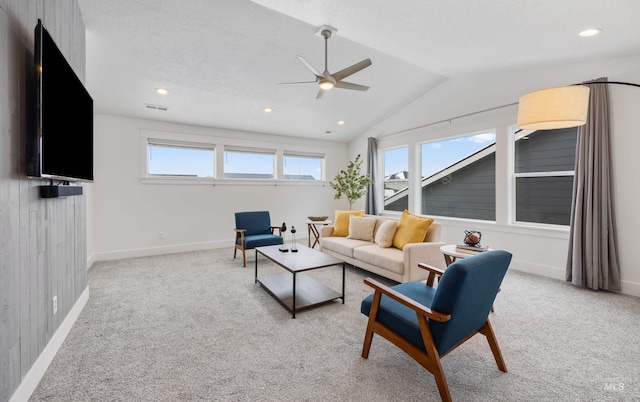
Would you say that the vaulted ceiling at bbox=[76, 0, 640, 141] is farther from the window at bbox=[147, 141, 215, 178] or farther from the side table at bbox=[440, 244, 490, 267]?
the side table at bbox=[440, 244, 490, 267]

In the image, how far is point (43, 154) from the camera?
5.25ft

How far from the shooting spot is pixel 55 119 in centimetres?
181

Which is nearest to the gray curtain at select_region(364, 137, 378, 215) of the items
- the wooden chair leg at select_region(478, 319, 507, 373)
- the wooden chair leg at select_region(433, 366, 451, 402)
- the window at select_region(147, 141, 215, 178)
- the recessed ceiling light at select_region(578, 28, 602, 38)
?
the window at select_region(147, 141, 215, 178)

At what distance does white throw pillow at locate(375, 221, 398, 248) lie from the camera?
376 centimetres

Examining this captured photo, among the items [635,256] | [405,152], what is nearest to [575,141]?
[635,256]

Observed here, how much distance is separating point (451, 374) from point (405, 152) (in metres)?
4.72

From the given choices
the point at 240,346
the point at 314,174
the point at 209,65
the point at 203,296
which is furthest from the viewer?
the point at 314,174

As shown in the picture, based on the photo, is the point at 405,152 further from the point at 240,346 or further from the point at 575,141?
the point at 240,346

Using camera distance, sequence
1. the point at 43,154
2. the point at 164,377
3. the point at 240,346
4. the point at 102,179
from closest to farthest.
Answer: the point at 43,154, the point at 164,377, the point at 240,346, the point at 102,179

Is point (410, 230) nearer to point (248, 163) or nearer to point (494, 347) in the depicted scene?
point (494, 347)

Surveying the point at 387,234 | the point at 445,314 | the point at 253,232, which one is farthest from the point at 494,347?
the point at 253,232

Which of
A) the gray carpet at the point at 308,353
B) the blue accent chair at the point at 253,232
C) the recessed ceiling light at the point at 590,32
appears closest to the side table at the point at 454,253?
the gray carpet at the point at 308,353

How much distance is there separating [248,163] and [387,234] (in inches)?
140

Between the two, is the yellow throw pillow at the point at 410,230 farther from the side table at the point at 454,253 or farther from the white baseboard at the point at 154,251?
the white baseboard at the point at 154,251
